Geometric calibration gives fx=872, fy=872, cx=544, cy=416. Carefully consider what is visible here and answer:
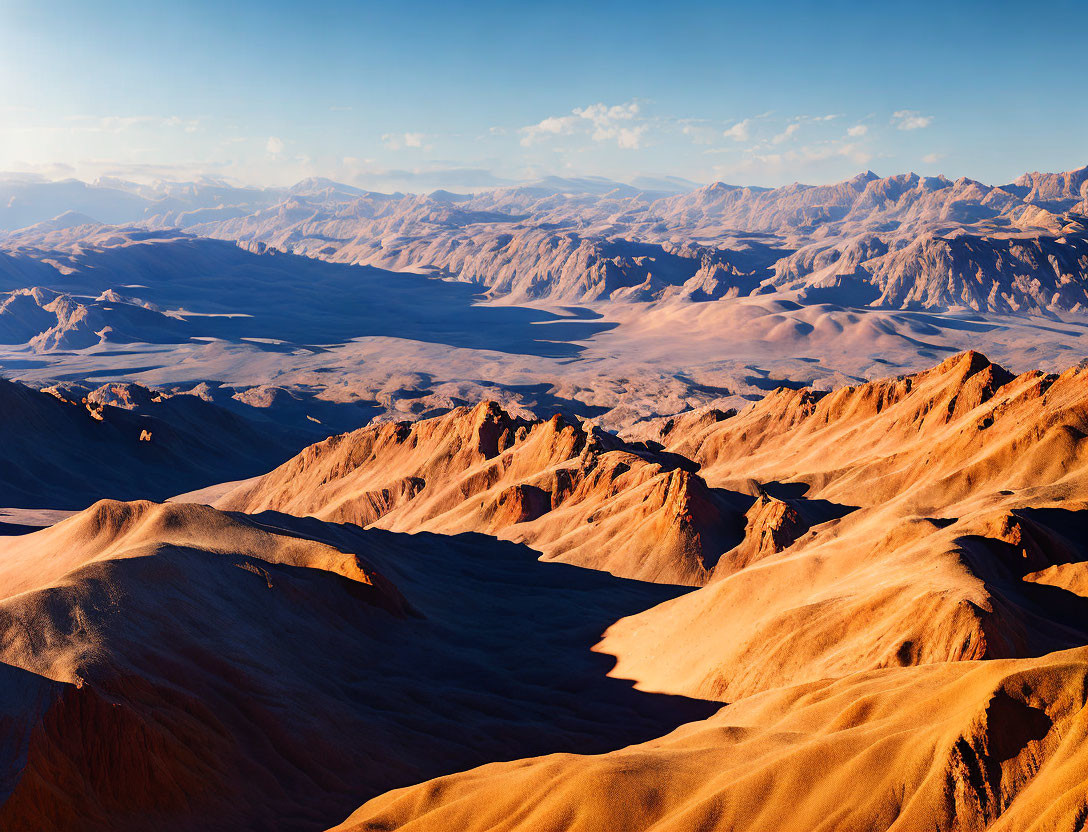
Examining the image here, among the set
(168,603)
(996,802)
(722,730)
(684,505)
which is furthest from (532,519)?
(996,802)

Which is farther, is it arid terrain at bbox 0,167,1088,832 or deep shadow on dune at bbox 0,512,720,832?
deep shadow on dune at bbox 0,512,720,832

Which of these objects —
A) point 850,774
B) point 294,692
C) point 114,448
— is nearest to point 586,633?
point 294,692

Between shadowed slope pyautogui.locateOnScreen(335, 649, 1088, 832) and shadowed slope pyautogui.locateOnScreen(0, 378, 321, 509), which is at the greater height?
shadowed slope pyautogui.locateOnScreen(335, 649, 1088, 832)

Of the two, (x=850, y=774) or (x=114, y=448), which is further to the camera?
(x=114, y=448)

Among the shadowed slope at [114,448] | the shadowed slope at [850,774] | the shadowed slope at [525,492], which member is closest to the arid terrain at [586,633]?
the shadowed slope at [850,774]

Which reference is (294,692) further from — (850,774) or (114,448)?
(114,448)

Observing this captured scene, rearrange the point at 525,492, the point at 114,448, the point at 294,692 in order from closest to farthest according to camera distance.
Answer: the point at 294,692 → the point at 525,492 → the point at 114,448

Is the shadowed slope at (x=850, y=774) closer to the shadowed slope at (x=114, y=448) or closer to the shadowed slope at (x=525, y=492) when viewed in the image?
the shadowed slope at (x=525, y=492)

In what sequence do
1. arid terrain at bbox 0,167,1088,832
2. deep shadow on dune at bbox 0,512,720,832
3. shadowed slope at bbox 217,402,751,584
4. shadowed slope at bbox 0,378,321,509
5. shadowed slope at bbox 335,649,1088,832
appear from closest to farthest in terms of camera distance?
1. shadowed slope at bbox 335,649,1088,832
2. arid terrain at bbox 0,167,1088,832
3. deep shadow on dune at bbox 0,512,720,832
4. shadowed slope at bbox 217,402,751,584
5. shadowed slope at bbox 0,378,321,509

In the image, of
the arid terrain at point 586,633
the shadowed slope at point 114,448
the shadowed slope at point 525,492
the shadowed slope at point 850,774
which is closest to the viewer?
the shadowed slope at point 850,774

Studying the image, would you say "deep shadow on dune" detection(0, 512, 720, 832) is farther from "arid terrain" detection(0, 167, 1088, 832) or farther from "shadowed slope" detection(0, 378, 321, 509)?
"shadowed slope" detection(0, 378, 321, 509)

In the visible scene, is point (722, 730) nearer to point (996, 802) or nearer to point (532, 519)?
point (996, 802)

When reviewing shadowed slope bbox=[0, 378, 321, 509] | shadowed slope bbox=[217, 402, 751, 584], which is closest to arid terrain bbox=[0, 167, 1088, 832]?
shadowed slope bbox=[217, 402, 751, 584]
